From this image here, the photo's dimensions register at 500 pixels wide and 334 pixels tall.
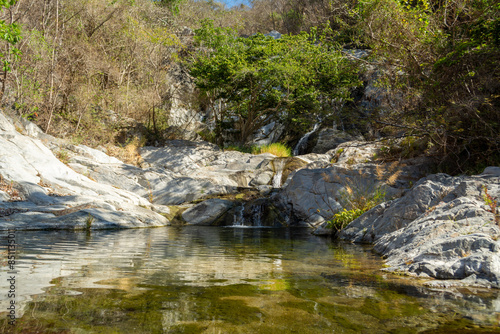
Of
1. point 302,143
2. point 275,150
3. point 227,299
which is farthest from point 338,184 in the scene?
point 302,143

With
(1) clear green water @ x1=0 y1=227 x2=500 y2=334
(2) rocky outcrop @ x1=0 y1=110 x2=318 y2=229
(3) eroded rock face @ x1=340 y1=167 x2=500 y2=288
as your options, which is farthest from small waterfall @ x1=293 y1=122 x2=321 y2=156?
(1) clear green water @ x1=0 y1=227 x2=500 y2=334

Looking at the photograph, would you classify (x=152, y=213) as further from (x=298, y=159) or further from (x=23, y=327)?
(x=23, y=327)

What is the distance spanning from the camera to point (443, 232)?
14.1ft

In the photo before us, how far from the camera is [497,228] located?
387cm

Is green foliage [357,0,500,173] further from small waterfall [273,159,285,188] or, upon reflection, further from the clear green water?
small waterfall [273,159,285,188]

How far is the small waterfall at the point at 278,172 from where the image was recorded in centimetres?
1485

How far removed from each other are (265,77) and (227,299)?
612 inches

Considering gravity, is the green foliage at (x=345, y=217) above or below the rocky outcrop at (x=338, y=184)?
below

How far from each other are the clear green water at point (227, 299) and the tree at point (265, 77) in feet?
45.5

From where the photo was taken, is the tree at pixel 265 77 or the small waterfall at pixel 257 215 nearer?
the small waterfall at pixel 257 215

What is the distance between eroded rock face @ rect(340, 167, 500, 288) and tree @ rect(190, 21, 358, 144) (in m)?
10.8

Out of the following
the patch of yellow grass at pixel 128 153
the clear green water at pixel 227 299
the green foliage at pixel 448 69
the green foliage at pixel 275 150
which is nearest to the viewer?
the clear green water at pixel 227 299

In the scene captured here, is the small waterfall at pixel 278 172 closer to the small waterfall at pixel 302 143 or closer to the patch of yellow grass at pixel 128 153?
the small waterfall at pixel 302 143

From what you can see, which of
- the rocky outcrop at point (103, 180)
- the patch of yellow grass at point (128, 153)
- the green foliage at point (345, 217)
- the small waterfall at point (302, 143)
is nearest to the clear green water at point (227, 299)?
the green foliage at point (345, 217)
